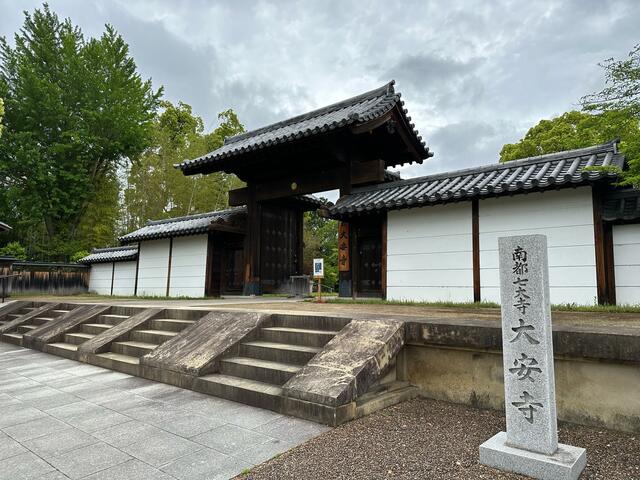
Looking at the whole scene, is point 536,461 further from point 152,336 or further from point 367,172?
point 367,172

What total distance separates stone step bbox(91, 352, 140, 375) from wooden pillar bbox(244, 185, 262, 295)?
6.93 metres

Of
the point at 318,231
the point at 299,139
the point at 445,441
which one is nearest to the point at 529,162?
the point at 299,139

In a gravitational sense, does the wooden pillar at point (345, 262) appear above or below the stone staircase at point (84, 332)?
above

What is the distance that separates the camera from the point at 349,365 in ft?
11.8

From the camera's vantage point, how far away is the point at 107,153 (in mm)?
20781

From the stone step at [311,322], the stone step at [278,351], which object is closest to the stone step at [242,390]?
the stone step at [278,351]

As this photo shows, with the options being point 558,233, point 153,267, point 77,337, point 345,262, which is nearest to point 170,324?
point 77,337

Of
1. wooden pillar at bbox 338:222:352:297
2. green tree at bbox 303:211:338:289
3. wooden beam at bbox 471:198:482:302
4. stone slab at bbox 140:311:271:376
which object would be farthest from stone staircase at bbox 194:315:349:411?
green tree at bbox 303:211:338:289

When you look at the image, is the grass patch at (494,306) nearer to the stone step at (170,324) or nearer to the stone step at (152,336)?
the stone step at (170,324)

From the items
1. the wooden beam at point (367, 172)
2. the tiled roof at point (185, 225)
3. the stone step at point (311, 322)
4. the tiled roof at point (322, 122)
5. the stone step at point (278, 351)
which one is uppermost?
the tiled roof at point (322, 122)

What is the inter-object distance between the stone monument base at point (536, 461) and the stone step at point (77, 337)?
259 inches

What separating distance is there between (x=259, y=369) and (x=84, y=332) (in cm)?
496

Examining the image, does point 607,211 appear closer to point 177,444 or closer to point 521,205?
point 521,205

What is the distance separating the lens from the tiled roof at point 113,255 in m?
16.3
